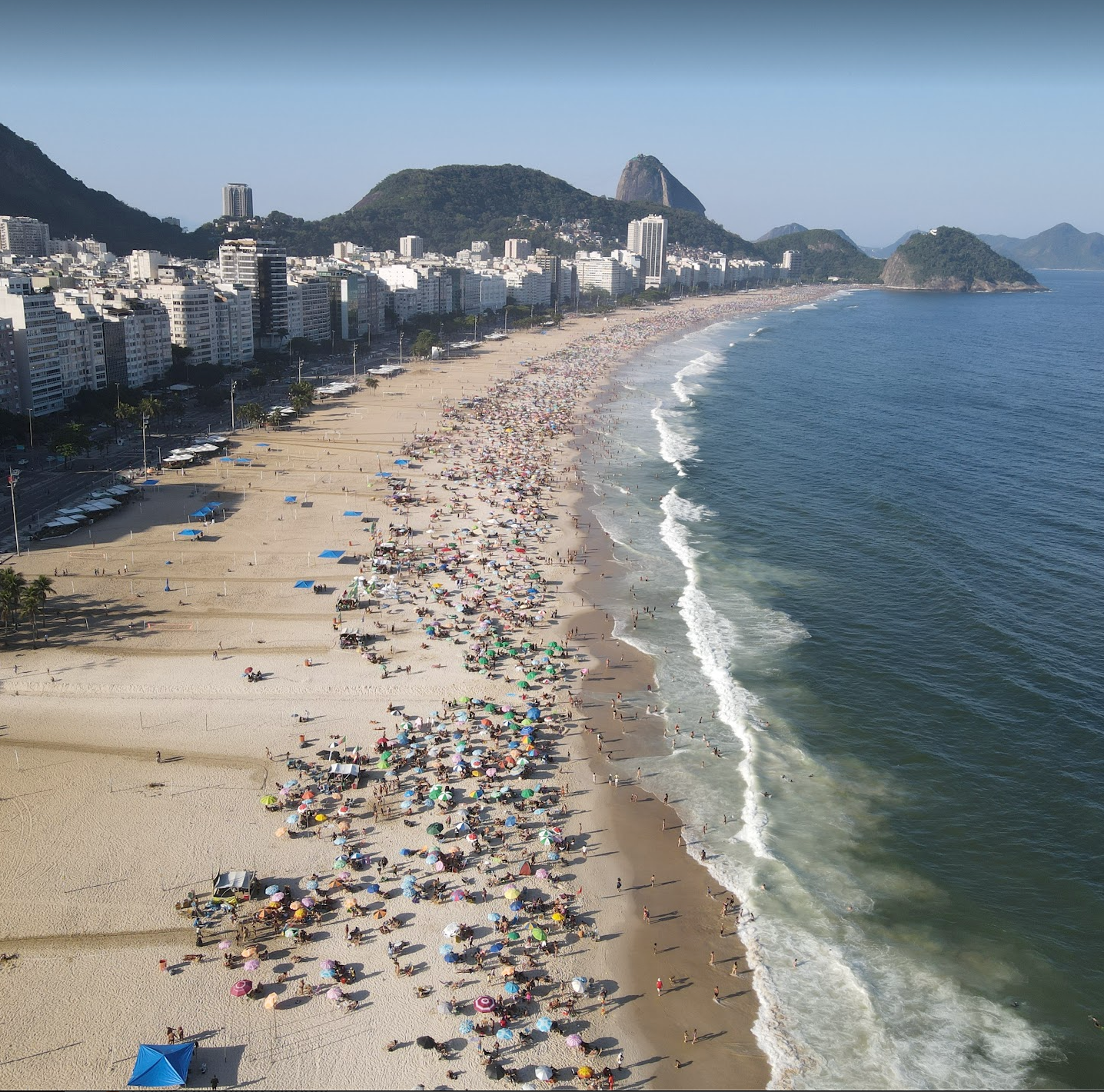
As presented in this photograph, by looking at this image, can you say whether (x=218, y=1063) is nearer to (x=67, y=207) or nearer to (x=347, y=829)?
(x=347, y=829)

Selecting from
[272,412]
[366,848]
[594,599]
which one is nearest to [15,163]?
[272,412]

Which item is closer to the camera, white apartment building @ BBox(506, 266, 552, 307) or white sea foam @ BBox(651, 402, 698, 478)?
white sea foam @ BBox(651, 402, 698, 478)

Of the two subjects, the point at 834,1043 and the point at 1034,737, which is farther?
the point at 1034,737

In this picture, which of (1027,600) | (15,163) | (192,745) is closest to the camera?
(192,745)

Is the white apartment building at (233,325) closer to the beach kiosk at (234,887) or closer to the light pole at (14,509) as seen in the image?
the light pole at (14,509)

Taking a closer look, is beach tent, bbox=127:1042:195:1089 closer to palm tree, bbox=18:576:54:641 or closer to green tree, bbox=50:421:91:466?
palm tree, bbox=18:576:54:641

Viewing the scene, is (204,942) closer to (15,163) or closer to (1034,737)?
(1034,737)

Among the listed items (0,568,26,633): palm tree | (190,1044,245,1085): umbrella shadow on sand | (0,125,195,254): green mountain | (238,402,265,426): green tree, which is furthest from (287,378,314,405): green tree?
(0,125,195,254): green mountain
